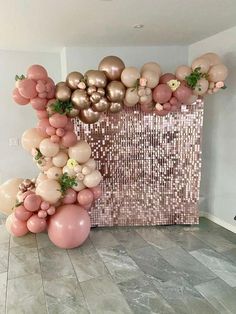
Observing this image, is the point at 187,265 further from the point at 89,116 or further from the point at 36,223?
the point at 89,116

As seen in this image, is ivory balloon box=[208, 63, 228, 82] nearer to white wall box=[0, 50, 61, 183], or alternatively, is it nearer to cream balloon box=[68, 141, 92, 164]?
cream balloon box=[68, 141, 92, 164]

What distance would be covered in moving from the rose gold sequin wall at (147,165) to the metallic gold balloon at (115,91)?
16.5 inches

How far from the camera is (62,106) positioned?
2.78 m

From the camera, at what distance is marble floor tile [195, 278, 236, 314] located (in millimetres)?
2033

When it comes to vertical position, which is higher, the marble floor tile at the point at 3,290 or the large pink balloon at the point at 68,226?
the large pink balloon at the point at 68,226

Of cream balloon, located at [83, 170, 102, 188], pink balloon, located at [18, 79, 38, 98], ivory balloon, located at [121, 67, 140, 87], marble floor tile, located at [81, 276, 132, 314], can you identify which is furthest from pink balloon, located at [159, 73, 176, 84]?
marble floor tile, located at [81, 276, 132, 314]

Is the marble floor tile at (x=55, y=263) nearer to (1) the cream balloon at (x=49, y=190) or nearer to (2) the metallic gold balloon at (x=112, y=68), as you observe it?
(1) the cream balloon at (x=49, y=190)

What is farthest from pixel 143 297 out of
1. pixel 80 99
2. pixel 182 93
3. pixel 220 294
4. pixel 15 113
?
pixel 15 113

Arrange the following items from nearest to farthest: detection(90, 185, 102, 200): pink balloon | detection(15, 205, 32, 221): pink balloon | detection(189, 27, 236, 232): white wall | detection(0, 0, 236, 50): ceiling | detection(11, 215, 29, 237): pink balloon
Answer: detection(0, 0, 236, 50): ceiling → detection(15, 205, 32, 221): pink balloon → detection(11, 215, 29, 237): pink balloon → detection(90, 185, 102, 200): pink balloon → detection(189, 27, 236, 232): white wall

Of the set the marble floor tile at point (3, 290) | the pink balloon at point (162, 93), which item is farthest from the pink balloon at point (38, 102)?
the marble floor tile at point (3, 290)

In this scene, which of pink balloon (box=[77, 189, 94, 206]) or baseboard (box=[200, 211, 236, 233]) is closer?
pink balloon (box=[77, 189, 94, 206])

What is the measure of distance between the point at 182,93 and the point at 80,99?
1.10 m

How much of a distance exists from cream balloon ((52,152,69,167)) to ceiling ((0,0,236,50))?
1340 millimetres

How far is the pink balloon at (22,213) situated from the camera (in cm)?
285
